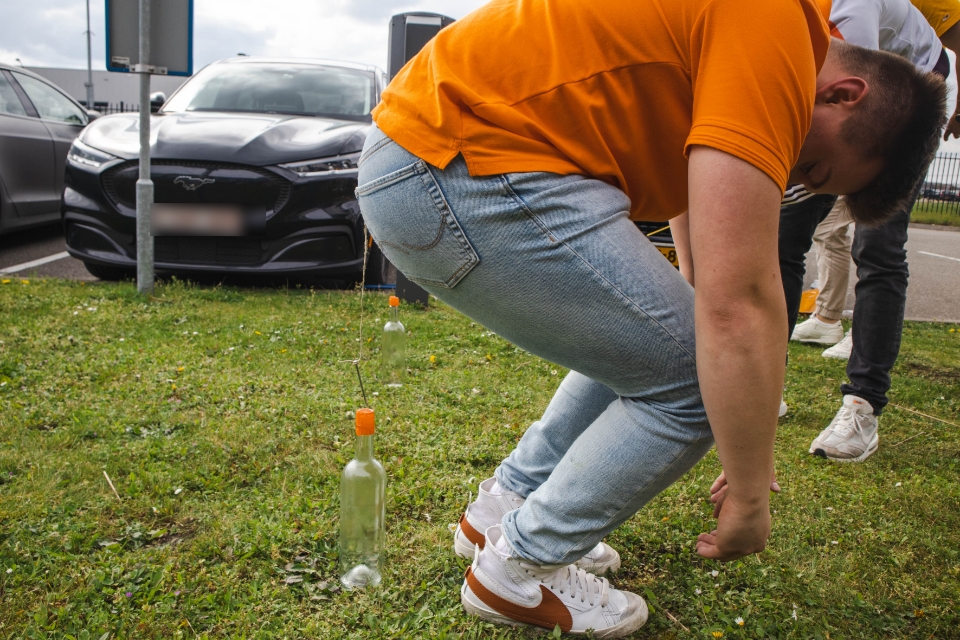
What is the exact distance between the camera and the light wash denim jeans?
4.36 feet

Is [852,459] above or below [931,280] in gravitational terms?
above

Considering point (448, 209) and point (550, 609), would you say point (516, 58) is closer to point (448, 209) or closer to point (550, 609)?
point (448, 209)

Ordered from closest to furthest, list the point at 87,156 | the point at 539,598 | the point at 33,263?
1. the point at 539,598
2. the point at 87,156
3. the point at 33,263

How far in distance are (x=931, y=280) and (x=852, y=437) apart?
267 inches

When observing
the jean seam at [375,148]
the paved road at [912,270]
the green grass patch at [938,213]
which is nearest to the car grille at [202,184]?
the paved road at [912,270]

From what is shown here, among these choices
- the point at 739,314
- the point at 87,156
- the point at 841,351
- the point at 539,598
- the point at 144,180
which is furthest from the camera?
the point at 87,156

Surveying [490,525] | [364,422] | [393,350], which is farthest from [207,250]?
[490,525]

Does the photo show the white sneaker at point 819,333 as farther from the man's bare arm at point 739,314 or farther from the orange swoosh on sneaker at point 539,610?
the man's bare arm at point 739,314

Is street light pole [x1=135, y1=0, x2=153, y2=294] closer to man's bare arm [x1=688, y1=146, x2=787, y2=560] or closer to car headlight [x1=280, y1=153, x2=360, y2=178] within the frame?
car headlight [x1=280, y1=153, x2=360, y2=178]

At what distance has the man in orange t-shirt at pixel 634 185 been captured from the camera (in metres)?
1.15

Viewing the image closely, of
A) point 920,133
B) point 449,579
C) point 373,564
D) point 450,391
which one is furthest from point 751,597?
point 450,391

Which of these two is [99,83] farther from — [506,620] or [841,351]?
[506,620]

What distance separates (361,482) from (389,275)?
173 inches

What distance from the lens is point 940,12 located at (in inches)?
114
